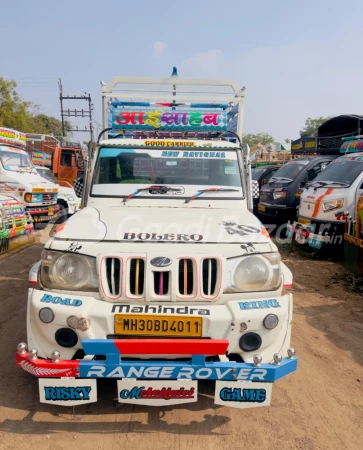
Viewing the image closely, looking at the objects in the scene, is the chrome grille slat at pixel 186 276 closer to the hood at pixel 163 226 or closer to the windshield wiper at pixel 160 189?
the hood at pixel 163 226

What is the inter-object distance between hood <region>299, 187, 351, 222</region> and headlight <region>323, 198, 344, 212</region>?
0.02 m

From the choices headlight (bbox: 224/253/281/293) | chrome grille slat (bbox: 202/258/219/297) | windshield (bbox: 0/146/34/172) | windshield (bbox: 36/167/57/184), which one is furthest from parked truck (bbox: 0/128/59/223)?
headlight (bbox: 224/253/281/293)

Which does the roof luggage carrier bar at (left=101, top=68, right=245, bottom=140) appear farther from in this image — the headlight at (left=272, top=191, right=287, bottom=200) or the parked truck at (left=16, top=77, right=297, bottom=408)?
the headlight at (left=272, top=191, right=287, bottom=200)

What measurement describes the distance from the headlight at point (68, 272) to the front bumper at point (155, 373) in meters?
0.43

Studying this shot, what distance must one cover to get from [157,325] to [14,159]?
31.8 feet

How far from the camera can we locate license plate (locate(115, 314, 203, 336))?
2525 mm

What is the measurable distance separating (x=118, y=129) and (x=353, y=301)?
403 cm

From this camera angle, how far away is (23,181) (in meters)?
10.4

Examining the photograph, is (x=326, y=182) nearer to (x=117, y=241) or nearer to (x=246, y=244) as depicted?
(x=246, y=244)

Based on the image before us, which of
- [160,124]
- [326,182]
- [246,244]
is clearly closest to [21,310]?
[160,124]

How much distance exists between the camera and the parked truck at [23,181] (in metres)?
10.3

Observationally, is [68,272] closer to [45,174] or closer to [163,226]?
[163,226]

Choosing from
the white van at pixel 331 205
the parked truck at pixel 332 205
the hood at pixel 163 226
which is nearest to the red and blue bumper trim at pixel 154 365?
the hood at pixel 163 226

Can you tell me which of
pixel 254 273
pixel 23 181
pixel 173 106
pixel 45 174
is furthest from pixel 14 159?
pixel 254 273
